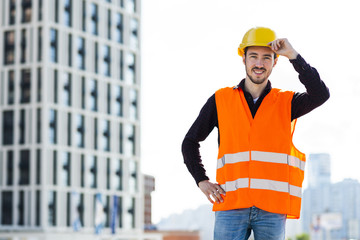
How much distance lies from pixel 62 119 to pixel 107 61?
362 inches

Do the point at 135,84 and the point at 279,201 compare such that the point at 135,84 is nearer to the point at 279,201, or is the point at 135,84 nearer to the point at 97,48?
the point at 97,48

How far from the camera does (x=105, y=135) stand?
254ft

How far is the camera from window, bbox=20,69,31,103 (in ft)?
236

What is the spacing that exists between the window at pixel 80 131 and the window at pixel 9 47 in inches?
317

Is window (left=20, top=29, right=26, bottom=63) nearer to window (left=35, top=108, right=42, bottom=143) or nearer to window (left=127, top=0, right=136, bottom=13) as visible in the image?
window (left=35, top=108, right=42, bottom=143)

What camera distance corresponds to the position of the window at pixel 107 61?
77938mm

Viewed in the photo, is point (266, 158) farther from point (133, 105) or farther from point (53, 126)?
point (133, 105)

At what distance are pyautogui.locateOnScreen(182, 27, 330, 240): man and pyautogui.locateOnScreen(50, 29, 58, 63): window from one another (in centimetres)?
6893

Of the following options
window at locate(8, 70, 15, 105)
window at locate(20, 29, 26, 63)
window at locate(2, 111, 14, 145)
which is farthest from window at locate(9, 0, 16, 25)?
window at locate(2, 111, 14, 145)

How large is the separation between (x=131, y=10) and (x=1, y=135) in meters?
20.3

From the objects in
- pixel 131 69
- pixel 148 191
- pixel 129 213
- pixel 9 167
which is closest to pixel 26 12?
pixel 131 69

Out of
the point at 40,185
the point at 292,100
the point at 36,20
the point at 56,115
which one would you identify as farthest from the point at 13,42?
the point at 292,100

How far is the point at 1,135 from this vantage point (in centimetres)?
7125

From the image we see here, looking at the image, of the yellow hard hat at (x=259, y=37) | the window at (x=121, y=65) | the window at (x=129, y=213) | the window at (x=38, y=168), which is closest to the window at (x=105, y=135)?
the window at (x=121, y=65)
